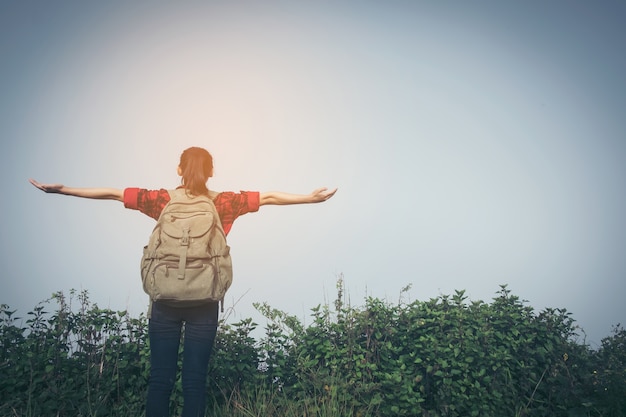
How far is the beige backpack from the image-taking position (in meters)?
2.69

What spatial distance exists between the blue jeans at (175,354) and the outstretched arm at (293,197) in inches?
36.9

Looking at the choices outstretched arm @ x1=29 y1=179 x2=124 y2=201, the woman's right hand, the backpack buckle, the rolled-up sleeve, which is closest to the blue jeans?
the backpack buckle

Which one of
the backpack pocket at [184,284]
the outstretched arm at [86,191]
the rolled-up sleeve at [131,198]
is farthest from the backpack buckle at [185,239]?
the outstretched arm at [86,191]

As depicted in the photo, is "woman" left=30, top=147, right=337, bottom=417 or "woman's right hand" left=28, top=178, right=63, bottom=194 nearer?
"woman" left=30, top=147, right=337, bottom=417

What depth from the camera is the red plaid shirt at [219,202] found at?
10.3 feet

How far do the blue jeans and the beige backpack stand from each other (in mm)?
101

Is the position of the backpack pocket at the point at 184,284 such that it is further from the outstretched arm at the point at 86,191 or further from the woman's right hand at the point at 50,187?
the woman's right hand at the point at 50,187

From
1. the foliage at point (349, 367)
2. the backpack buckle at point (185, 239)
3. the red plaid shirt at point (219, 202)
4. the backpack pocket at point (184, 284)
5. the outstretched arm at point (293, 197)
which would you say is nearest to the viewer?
the backpack pocket at point (184, 284)

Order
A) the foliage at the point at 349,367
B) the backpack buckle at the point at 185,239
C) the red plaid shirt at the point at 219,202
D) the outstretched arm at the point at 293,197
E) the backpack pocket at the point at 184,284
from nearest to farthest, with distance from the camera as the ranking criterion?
the backpack pocket at the point at 184,284 < the backpack buckle at the point at 185,239 < the red plaid shirt at the point at 219,202 < the outstretched arm at the point at 293,197 < the foliage at the point at 349,367

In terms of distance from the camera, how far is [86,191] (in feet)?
10.6

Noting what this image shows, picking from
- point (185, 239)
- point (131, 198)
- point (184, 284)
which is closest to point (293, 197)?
point (185, 239)

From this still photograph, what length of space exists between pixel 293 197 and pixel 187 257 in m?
0.95

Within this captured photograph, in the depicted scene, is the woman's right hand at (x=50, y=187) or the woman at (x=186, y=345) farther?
the woman's right hand at (x=50, y=187)

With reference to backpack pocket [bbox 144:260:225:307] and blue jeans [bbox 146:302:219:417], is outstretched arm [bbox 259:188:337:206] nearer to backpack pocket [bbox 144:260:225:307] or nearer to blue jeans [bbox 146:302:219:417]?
backpack pocket [bbox 144:260:225:307]
